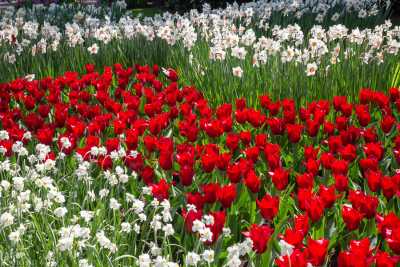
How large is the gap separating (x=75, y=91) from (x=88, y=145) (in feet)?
4.39

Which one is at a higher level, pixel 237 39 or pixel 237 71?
pixel 237 39

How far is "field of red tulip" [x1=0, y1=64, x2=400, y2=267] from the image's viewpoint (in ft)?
7.64

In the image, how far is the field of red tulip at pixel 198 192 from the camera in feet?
7.64

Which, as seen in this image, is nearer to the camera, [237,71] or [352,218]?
[352,218]

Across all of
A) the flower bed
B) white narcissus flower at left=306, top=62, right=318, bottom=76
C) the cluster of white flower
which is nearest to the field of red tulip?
white narcissus flower at left=306, top=62, right=318, bottom=76

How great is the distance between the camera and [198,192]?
120 inches

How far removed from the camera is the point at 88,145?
327 cm

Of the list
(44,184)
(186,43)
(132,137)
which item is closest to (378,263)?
(44,184)

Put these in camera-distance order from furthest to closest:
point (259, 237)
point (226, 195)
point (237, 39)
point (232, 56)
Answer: point (232, 56)
point (237, 39)
point (226, 195)
point (259, 237)

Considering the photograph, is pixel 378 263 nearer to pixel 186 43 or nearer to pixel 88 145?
pixel 88 145

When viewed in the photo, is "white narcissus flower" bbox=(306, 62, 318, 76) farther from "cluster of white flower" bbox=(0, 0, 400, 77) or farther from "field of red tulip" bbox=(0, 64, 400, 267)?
"field of red tulip" bbox=(0, 64, 400, 267)

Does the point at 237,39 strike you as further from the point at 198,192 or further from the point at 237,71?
the point at 198,192

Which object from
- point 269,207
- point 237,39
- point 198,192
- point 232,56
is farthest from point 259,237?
point 232,56

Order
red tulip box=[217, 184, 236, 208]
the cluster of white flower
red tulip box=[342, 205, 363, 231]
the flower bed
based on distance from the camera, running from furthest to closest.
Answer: the cluster of white flower < the flower bed < red tulip box=[217, 184, 236, 208] < red tulip box=[342, 205, 363, 231]
